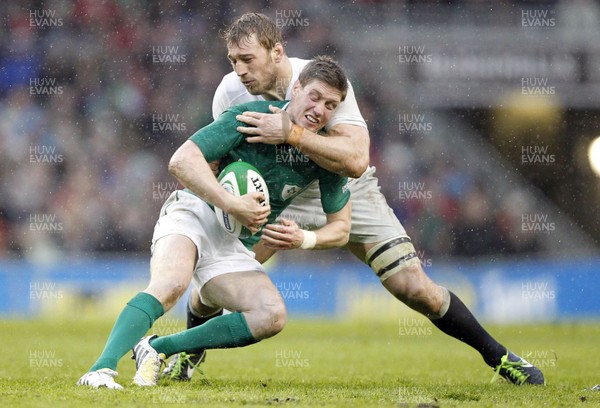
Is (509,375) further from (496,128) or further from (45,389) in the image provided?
(496,128)

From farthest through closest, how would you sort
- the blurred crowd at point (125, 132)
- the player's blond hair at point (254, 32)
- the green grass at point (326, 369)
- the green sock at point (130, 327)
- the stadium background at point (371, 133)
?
the blurred crowd at point (125, 132), the stadium background at point (371, 133), the player's blond hair at point (254, 32), the green sock at point (130, 327), the green grass at point (326, 369)

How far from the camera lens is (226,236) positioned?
5.43 m

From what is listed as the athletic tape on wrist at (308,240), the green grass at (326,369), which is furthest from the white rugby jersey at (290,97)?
the green grass at (326,369)

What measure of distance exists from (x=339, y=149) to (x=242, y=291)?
893 mm

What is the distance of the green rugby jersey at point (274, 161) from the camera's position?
515 centimetres

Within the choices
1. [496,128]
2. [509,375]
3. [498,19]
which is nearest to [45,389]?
[509,375]

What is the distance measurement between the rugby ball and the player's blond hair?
74 cm

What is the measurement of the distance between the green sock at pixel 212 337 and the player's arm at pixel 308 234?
43 cm

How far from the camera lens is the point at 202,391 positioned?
195 inches

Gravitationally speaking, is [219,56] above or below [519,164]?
above

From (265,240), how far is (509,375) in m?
1.86

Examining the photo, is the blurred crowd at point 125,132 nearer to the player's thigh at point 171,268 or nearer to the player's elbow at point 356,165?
the player's thigh at point 171,268

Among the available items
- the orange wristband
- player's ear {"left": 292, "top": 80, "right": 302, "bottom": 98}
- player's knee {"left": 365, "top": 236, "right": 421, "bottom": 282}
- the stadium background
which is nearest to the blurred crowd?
the stadium background

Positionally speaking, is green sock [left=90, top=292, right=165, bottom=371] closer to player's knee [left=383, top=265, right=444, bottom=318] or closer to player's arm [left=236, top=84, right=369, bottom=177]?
player's arm [left=236, top=84, right=369, bottom=177]
